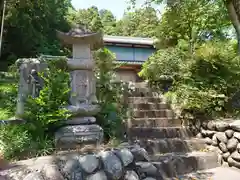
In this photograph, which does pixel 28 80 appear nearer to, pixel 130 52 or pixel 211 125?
pixel 211 125

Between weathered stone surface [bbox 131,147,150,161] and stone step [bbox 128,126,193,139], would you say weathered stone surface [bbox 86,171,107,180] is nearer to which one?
weathered stone surface [bbox 131,147,150,161]

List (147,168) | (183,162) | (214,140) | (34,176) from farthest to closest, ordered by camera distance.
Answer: (214,140) < (183,162) < (147,168) < (34,176)

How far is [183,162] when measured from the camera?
14.7 feet

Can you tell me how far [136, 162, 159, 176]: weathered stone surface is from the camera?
3.60m

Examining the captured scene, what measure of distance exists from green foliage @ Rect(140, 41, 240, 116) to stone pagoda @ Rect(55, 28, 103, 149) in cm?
270

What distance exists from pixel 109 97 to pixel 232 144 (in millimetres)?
2928

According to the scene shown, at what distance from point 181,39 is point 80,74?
616 cm

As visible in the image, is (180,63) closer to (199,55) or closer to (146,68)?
(199,55)

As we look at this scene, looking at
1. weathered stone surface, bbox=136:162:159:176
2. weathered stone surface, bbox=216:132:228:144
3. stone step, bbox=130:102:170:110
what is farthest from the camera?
stone step, bbox=130:102:170:110

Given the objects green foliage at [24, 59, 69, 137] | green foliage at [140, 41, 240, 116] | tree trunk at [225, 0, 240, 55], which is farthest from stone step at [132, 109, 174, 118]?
tree trunk at [225, 0, 240, 55]

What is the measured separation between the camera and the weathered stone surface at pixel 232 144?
4777 mm

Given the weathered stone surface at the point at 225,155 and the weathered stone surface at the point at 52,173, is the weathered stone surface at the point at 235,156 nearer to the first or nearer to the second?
the weathered stone surface at the point at 225,155

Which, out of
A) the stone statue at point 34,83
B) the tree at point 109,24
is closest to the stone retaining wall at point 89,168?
the stone statue at point 34,83

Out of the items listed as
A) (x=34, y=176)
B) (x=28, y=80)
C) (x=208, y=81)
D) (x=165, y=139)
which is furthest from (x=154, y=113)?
(x=34, y=176)
